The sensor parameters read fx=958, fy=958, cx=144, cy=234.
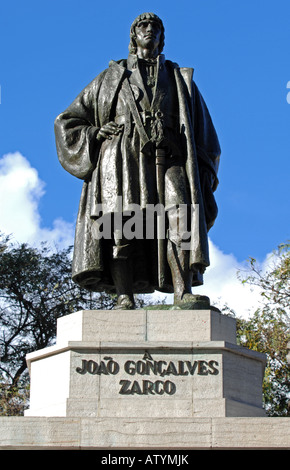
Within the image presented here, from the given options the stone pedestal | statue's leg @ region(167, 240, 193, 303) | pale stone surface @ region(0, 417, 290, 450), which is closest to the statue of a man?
statue's leg @ region(167, 240, 193, 303)

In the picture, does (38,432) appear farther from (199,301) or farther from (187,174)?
(187,174)

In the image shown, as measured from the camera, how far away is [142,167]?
10.6 meters

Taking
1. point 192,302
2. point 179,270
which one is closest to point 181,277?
point 179,270

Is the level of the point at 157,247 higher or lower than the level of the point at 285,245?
lower

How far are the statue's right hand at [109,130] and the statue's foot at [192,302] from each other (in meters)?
2.05

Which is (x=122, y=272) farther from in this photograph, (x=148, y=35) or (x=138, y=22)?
(x=138, y=22)

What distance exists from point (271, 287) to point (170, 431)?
13.7m

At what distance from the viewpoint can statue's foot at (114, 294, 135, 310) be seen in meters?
10.3

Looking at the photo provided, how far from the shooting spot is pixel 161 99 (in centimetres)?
1093

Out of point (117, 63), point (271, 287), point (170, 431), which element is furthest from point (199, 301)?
point (271, 287)

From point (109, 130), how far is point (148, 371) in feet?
9.78

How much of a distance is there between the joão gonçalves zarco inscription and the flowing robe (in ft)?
4.42

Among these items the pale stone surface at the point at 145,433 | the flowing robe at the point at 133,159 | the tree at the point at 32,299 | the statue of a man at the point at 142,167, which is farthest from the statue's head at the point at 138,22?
the tree at the point at 32,299
